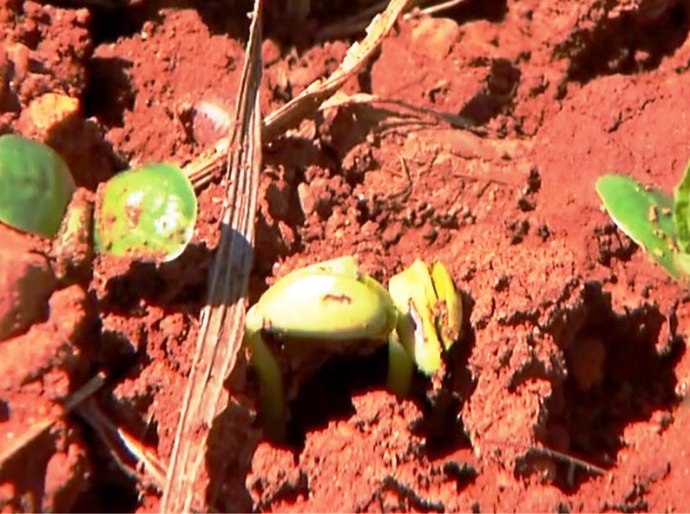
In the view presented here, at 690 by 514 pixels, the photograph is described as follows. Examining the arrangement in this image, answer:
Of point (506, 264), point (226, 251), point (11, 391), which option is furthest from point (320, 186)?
point (11, 391)

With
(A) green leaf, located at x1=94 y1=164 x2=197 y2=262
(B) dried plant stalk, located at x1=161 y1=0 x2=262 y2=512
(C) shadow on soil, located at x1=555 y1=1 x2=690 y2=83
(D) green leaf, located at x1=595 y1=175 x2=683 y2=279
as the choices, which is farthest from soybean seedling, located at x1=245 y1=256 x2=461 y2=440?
(C) shadow on soil, located at x1=555 y1=1 x2=690 y2=83

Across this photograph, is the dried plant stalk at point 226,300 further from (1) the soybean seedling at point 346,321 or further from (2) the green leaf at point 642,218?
(2) the green leaf at point 642,218

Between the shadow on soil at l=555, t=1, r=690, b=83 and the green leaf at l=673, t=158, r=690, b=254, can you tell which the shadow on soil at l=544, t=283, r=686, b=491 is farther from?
the shadow on soil at l=555, t=1, r=690, b=83

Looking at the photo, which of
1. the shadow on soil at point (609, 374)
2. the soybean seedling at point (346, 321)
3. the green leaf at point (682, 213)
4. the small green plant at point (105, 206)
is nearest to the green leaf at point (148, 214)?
the small green plant at point (105, 206)

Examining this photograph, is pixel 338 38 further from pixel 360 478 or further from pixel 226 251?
pixel 360 478

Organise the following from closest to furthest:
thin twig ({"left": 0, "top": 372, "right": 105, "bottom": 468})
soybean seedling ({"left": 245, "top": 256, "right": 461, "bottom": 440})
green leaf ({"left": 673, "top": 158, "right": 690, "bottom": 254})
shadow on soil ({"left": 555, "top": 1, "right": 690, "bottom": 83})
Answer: thin twig ({"left": 0, "top": 372, "right": 105, "bottom": 468}), soybean seedling ({"left": 245, "top": 256, "right": 461, "bottom": 440}), green leaf ({"left": 673, "top": 158, "right": 690, "bottom": 254}), shadow on soil ({"left": 555, "top": 1, "right": 690, "bottom": 83})
